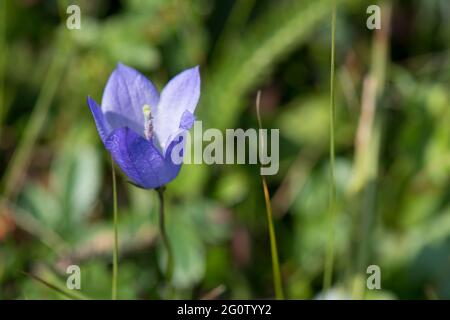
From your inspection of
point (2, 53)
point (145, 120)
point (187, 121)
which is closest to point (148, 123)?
point (145, 120)

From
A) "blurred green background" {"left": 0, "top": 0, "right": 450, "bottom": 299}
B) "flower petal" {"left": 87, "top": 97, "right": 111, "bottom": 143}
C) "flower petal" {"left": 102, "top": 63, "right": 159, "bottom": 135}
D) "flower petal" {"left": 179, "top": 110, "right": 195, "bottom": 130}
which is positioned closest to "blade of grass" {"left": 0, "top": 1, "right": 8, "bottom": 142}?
"blurred green background" {"left": 0, "top": 0, "right": 450, "bottom": 299}

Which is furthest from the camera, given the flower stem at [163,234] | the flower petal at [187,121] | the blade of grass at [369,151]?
the blade of grass at [369,151]

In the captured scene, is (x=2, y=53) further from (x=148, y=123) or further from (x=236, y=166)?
(x=148, y=123)

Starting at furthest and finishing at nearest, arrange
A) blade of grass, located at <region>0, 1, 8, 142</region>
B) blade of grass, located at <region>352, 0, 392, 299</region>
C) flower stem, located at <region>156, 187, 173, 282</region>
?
blade of grass, located at <region>0, 1, 8, 142</region> → blade of grass, located at <region>352, 0, 392, 299</region> → flower stem, located at <region>156, 187, 173, 282</region>

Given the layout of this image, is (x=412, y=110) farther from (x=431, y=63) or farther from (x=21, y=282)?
(x=21, y=282)

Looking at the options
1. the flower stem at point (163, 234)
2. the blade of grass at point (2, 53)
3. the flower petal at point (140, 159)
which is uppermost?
the blade of grass at point (2, 53)

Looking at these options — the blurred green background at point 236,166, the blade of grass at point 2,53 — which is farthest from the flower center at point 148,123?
the blade of grass at point 2,53

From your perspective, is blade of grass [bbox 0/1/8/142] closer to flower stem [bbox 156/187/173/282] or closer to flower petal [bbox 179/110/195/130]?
flower stem [bbox 156/187/173/282]

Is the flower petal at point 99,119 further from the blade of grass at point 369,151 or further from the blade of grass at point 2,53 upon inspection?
the blade of grass at point 2,53

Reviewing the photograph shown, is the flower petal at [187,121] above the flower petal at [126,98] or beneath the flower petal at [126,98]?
beneath
